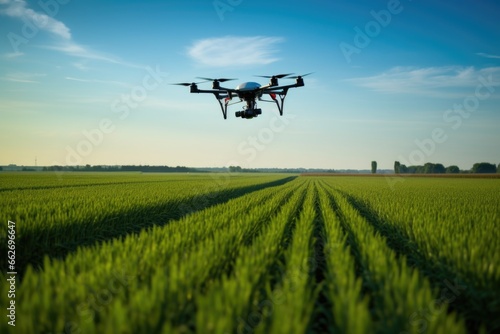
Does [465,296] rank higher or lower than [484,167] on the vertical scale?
lower

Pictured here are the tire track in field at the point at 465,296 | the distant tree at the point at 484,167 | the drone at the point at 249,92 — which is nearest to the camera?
the tire track in field at the point at 465,296

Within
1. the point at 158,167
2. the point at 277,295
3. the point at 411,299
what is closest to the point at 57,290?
the point at 277,295

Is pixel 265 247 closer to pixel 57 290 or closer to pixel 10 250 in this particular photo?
pixel 57 290

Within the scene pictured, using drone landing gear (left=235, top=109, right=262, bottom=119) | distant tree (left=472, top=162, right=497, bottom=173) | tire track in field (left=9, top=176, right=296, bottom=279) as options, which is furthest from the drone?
distant tree (left=472, top=162, right=497, bottom=173)

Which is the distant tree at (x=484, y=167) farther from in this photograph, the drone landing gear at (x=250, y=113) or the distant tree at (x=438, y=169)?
the drone landing gear at (x=250, y=113)

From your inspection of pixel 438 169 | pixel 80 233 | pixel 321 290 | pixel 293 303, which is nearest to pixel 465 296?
pixel 321 290

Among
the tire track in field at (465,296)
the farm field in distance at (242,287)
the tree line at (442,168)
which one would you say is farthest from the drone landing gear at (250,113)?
the tree line at (442,168)

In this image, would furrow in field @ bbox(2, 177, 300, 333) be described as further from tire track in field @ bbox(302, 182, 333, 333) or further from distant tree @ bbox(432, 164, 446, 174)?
distant tree @ bbox(432, 164, 446, 174)

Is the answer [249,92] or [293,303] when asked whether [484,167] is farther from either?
[293,303]
